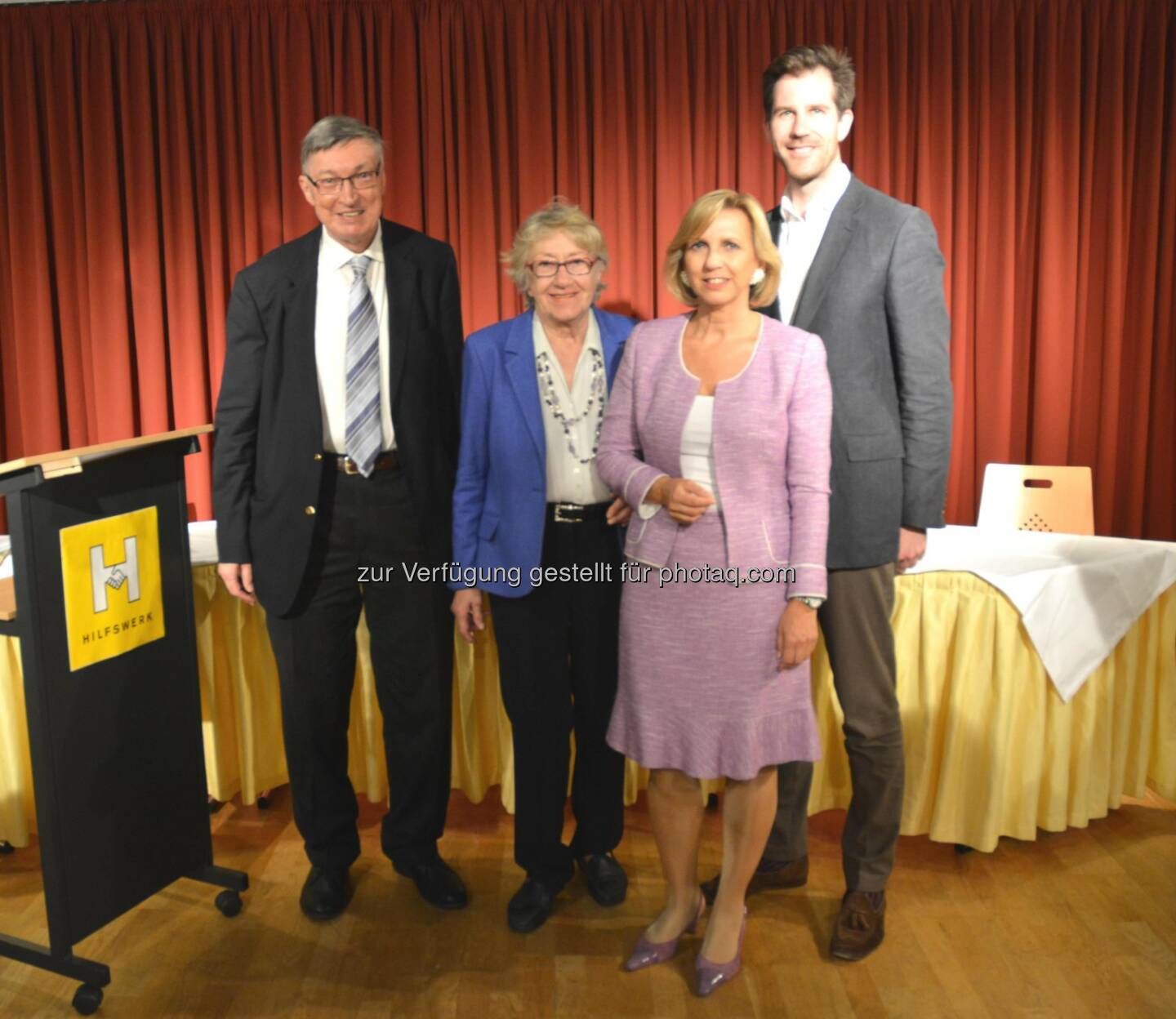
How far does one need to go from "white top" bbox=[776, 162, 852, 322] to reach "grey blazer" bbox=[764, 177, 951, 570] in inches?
1.4

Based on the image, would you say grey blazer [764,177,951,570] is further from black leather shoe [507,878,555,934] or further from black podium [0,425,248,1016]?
black podium [0,425,248,1016]

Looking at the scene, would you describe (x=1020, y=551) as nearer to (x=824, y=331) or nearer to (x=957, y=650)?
(x=957, y=650)

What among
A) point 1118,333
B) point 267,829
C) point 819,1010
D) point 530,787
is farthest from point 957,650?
point 1118,333

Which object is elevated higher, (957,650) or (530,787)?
(957,650)

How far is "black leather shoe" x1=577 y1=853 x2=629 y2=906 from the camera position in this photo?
8.32 ft

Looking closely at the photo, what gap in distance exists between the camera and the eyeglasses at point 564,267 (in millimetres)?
2172

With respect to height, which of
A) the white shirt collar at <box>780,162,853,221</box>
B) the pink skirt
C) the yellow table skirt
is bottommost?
the yellow table skirt

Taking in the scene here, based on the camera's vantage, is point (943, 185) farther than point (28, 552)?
Yes

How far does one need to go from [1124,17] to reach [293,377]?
11.7 ft

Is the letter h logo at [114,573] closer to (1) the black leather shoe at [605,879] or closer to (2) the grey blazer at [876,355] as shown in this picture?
(1) the black leather shoe at [605,879]

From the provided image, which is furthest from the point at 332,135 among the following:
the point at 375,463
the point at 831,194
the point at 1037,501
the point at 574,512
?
the point at 1037,501

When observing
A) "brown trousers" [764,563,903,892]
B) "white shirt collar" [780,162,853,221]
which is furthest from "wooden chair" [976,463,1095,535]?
"white shirt collar" [780,162,853,221]

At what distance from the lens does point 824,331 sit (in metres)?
2.13

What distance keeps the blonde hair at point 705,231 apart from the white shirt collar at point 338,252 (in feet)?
2.22
